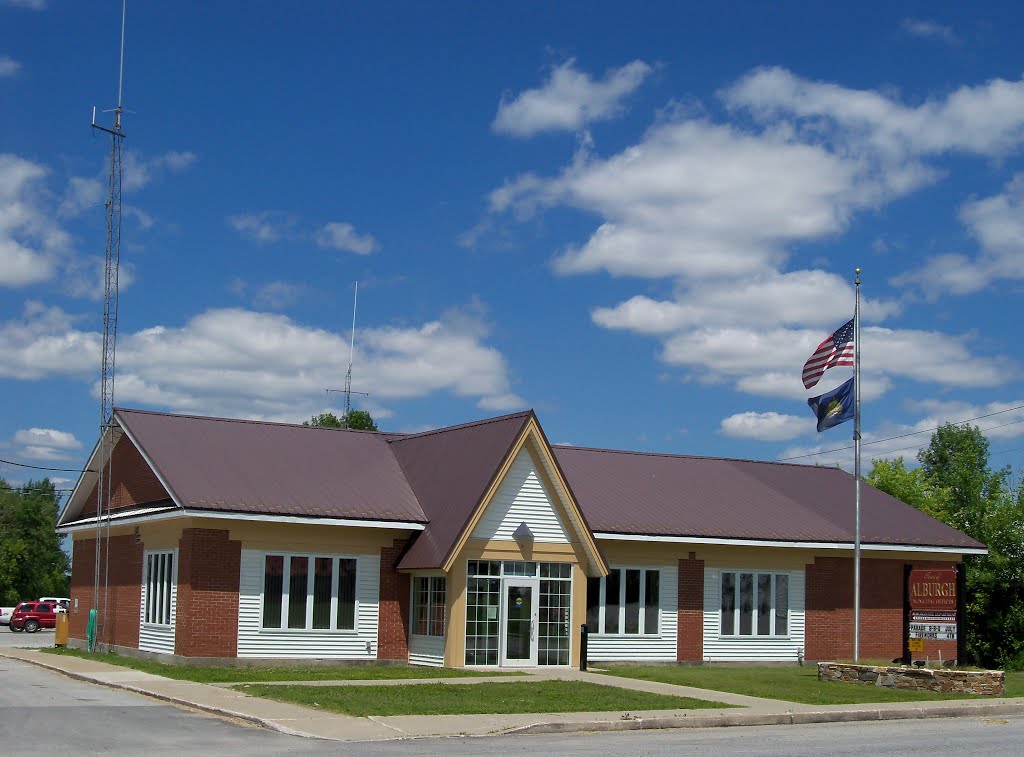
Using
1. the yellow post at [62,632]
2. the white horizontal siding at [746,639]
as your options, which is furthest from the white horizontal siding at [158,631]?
the white horizontal siding at [746,639]

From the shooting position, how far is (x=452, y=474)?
3067 cm

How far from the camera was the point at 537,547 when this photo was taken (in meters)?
29.3

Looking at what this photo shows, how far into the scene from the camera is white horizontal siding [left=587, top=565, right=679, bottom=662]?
31.7m

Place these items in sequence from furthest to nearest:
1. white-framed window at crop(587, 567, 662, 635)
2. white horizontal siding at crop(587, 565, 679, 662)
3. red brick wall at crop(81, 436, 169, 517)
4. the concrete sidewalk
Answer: white-framed window at crop(587, 567, 662, 635) < white horizontal siding at crop(587, 565, 679, 662) < red brick wall at crop(81, 436, 169, 517) < the concrete sidewalk

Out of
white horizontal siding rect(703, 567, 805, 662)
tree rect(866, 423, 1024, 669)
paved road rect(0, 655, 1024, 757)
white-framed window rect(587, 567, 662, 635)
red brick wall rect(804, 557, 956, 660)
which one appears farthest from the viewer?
tree rect(866, 423, 1024, 669)

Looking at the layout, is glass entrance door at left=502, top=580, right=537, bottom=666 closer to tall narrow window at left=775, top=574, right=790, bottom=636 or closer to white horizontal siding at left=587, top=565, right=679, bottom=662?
white horizontal siding at left=587, top=565, right=679, bottom=662

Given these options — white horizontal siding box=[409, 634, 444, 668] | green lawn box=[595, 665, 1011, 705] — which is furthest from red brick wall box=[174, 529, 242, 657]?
green lawn box=[595, 665, 1011, 705]

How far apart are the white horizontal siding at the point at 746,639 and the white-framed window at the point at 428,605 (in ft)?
26.8

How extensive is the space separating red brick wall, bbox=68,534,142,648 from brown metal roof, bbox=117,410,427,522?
123 inches

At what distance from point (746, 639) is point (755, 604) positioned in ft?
3.31

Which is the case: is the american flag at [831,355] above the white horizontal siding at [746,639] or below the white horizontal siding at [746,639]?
above

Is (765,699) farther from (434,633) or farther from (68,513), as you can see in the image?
(68,513)

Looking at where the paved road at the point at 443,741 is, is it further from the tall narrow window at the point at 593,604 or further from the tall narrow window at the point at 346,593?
the tall narrow window at the point at 593,604

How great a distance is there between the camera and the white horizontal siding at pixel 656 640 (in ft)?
104
